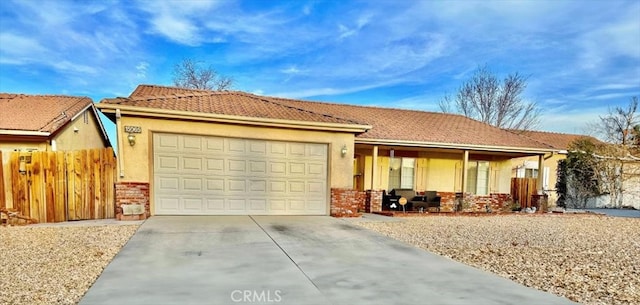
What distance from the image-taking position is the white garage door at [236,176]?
8.89 m

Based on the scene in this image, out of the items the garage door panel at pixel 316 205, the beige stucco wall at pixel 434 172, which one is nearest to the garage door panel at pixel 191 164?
the garage door panel at pixel 316 205

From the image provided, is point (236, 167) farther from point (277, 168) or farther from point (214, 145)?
point (277, 168)

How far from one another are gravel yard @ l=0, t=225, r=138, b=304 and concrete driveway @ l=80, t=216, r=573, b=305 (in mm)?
253

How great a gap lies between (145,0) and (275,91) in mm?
12214

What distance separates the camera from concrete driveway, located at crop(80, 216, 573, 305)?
12.0 ft

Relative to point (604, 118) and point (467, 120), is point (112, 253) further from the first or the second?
point (604, 118)

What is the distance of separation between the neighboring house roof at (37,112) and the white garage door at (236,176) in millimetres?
4679

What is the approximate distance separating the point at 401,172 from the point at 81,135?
1334 cm

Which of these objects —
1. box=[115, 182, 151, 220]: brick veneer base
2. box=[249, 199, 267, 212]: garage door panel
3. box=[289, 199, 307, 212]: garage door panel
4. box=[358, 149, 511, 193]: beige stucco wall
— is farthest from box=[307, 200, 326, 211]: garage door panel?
box=[115, 182, 151, 220]: brick veneer base

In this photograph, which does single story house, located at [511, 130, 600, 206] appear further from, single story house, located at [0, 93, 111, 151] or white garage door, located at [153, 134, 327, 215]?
single story house, located at [0, 93, 111, 151]

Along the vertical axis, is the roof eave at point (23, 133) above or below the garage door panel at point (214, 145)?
above

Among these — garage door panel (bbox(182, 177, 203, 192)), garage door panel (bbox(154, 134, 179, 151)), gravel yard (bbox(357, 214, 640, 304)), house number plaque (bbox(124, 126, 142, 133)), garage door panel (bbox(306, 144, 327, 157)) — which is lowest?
gravel yard (bbox(357, 214, 640, 304))

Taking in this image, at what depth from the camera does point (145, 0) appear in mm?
9922

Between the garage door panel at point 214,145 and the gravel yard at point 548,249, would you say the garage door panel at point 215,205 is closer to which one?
the garage door panel at point 214,145
